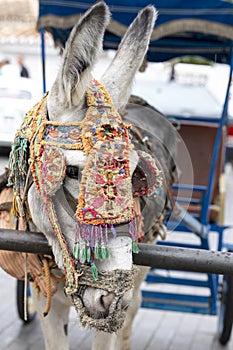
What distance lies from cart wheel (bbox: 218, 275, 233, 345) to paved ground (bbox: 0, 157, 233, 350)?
144 millimetres

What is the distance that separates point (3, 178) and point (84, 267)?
1.08 m

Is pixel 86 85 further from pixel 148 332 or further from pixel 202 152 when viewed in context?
pixel 202 152

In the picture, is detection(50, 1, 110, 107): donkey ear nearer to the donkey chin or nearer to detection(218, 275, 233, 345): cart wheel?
the donkey chin

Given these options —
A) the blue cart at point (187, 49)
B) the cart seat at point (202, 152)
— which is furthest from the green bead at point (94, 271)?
the cart seat at point (202, 152)

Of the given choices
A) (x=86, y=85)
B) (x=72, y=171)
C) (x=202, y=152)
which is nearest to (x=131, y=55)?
(x=86, y=85)

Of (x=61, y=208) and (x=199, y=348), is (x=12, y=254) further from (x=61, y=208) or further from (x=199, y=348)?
(x=199, y=348)

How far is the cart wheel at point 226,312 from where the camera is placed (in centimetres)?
466

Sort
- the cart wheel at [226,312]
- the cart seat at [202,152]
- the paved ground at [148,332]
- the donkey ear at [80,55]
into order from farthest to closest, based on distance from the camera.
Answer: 1. the cart seat at [202,152]
2. the paved ground at [148,332]
3. the cart wheel at [226,312]
4. the donkey ear at [80,55]

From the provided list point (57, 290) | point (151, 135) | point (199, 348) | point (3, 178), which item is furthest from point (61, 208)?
point (199, 348)

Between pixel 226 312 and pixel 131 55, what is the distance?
2.67 metres

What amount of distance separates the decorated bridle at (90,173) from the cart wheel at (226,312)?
8.07ft

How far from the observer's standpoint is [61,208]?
2.42 m

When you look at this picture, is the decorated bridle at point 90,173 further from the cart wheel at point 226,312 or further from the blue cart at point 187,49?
the cart wheel at point 226,312

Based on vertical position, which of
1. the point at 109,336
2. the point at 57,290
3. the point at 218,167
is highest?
the point at 57,290
